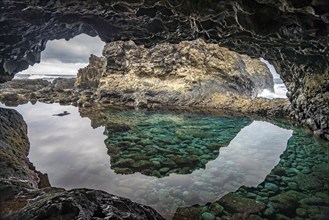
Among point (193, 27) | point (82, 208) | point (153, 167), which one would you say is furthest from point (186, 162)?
point (82, 208)

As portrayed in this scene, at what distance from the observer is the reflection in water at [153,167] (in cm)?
564

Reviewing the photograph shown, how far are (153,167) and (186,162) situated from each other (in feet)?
3.43

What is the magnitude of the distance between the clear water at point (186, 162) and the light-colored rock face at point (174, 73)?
10.7m

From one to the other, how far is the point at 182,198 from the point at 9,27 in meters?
6.34

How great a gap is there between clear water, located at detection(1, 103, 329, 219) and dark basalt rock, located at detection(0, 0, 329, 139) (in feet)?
8.74

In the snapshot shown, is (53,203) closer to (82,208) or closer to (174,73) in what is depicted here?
(82,208)

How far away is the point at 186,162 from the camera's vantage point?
7695mm

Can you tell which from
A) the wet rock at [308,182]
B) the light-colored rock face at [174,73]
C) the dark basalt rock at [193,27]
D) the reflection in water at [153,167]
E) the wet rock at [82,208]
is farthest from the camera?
the light-colored rock face at [174,73]

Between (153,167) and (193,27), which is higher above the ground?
(193,27)

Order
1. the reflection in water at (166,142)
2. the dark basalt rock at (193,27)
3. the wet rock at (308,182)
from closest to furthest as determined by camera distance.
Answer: the dark basalt rock at (193,27)
the wet rock at (308,182)
the reflection in water at (166,142)

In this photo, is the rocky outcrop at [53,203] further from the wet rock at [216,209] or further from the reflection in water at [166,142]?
the reflection in water at [166,142]

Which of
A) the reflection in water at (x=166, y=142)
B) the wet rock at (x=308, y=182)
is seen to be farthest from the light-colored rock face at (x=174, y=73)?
Answer: the wet rock at (x=308, y=182)

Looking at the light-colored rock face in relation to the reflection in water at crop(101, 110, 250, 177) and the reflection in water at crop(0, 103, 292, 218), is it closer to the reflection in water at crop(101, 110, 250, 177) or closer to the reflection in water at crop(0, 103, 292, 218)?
the reflection in water at crop(101, 110, 250, 177)

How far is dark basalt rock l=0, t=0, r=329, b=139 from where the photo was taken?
5.17 metres
